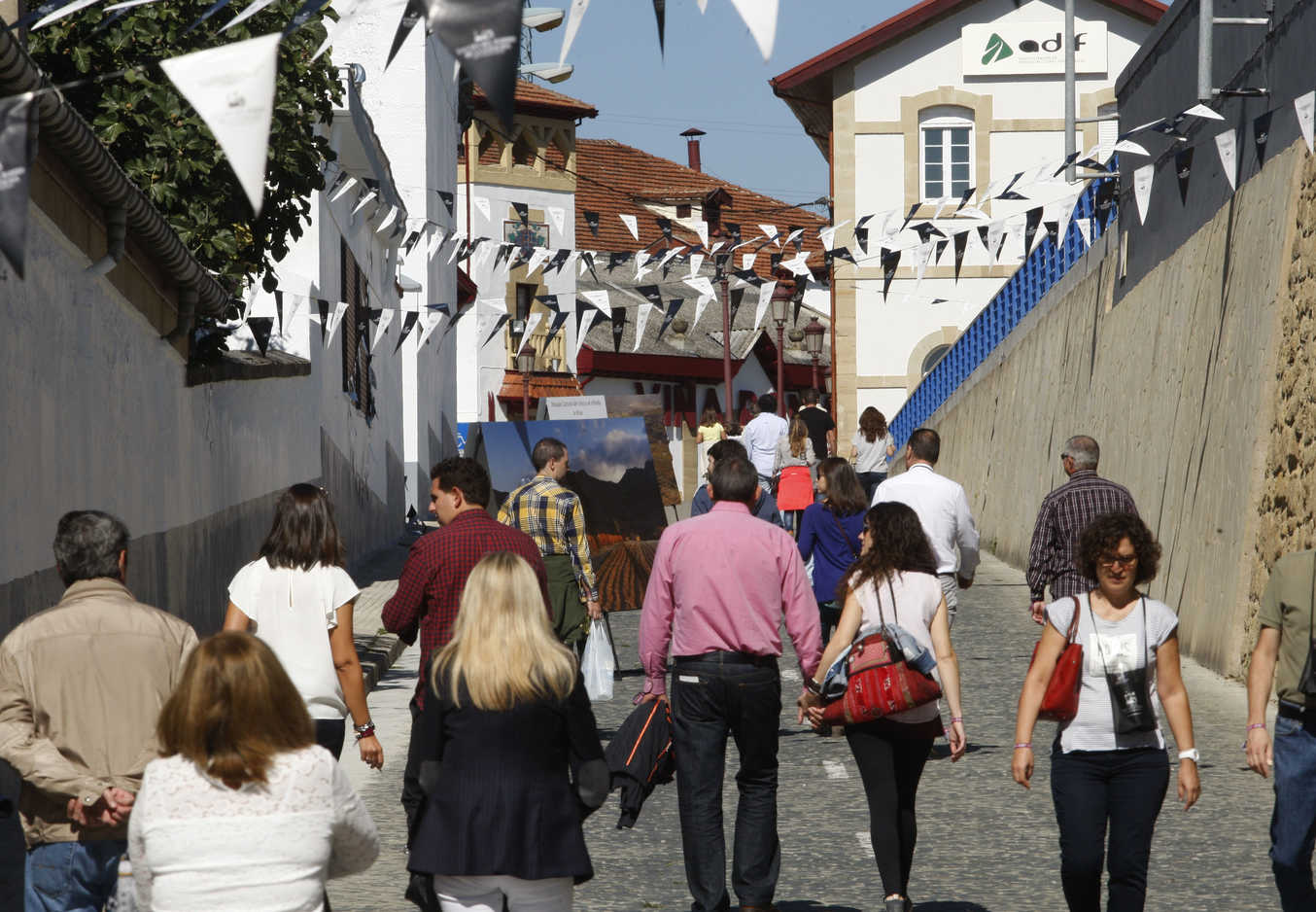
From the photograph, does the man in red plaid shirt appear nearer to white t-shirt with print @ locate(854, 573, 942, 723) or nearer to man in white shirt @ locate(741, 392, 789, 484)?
white t-shirt with print @ locate(854, 573, 942, 723)

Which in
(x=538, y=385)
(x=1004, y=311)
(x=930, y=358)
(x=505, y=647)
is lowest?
(x=505, y=647)

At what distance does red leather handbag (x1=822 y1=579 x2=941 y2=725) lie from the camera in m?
6.66

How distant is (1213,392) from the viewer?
1382 centimetres

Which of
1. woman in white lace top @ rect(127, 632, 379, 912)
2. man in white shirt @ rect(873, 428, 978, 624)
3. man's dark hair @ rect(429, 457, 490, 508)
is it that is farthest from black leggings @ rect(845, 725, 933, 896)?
man in white shirt @ rect(873, 428, 978, 624)

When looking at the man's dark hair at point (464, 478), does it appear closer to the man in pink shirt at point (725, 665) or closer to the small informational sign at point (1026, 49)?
the man in pink shirt at point (725, 665)

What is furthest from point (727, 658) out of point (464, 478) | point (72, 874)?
point (72, 874)

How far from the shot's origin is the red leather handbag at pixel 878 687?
6.66m

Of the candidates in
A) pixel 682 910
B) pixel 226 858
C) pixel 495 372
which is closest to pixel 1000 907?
pixel 682 910

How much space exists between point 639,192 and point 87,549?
67790 millimetres

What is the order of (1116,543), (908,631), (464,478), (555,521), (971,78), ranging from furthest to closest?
(971,78) → (555,521) → (464,478) → (908,631) → (1116,543)

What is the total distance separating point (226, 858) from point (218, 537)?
36.0 ft

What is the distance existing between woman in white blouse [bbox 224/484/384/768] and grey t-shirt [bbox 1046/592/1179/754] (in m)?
2.50

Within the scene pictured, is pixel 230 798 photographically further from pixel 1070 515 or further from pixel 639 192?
pixel 639 192

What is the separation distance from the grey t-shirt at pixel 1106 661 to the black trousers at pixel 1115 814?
0.12 feet
